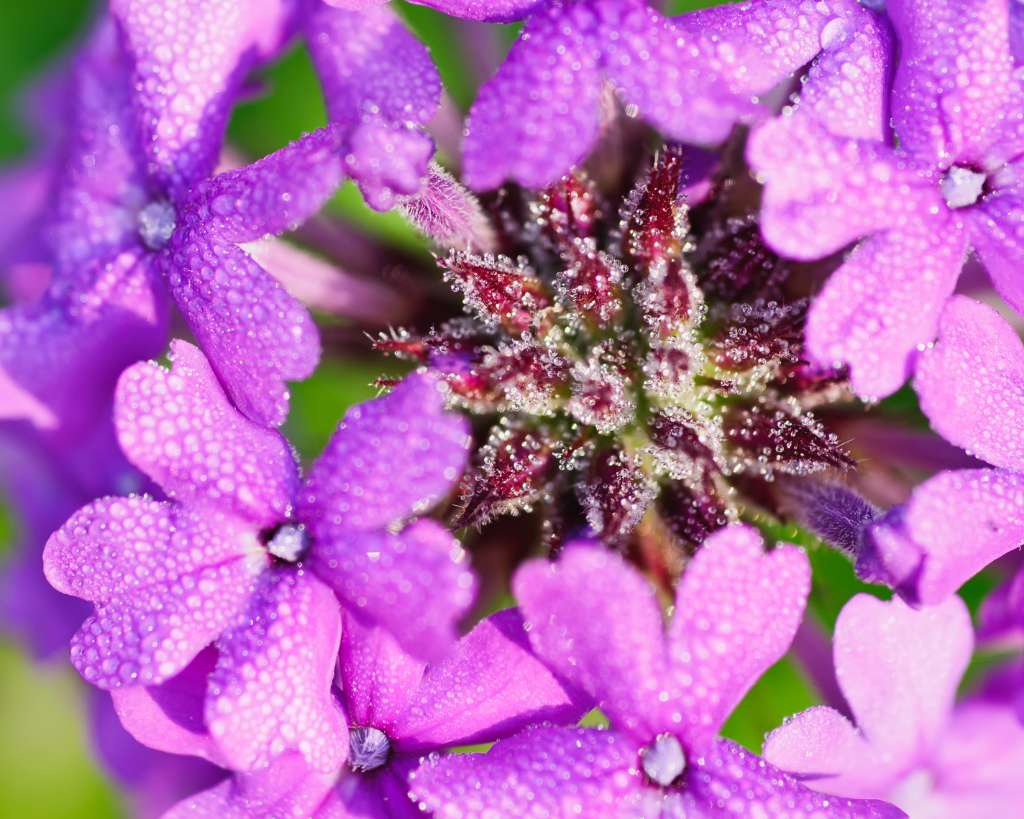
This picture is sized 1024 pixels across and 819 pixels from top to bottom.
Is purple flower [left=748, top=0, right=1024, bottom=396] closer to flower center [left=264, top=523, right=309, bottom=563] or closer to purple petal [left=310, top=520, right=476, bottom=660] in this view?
purple petal [left=310, top=520, right=476, bottom=660]

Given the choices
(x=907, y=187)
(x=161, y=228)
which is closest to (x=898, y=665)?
(x=907, y=187)

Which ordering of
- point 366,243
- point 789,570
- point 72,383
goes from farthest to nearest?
point 366,243
point 72,383
point 789,570

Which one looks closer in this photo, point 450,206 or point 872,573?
point 872,573

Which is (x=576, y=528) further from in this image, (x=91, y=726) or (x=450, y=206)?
(x=91, y=726)

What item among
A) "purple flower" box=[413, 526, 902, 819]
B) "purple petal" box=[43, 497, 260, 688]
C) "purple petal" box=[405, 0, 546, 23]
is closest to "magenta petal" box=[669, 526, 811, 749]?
"purple flower" box=[413, 526, 902, 819]

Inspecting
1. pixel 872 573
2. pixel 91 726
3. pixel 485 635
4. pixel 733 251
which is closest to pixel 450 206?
pixel 733 251

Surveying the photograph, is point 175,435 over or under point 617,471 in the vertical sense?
over
